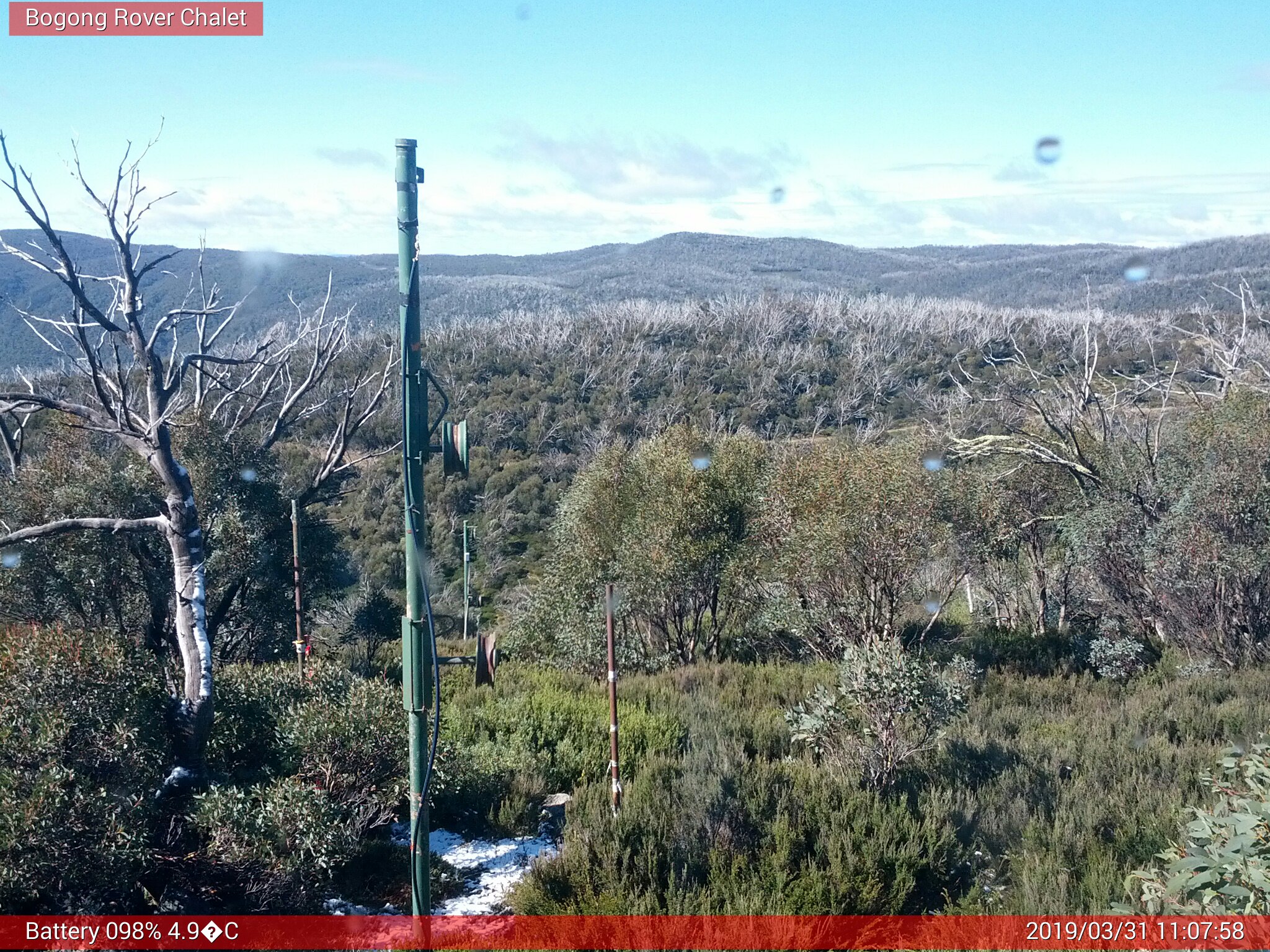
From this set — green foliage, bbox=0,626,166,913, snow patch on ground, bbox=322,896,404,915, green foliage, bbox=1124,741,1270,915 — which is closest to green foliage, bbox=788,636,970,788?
green foliage, bbox=1124,741,1270,915

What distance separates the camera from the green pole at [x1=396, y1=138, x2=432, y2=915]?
479cm

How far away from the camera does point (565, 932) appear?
546cm

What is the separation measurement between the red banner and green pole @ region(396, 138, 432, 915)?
507 mm

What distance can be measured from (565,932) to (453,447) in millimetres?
2892

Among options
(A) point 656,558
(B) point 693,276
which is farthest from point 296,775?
(B) point 693,276

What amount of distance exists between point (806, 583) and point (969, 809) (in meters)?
6.55

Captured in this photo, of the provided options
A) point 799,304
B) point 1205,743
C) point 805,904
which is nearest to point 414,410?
point 805,904

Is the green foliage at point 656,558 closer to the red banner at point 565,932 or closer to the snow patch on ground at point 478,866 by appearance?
the snow patch on ground at point 478,866

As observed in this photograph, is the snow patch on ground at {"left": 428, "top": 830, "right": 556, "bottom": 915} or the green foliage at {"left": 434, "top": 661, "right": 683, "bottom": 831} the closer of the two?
the snow patch on ground at {"left": 428, "top": 830, "right": 556, "bottom": 915}

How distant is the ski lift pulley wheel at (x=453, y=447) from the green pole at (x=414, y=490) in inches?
5.2

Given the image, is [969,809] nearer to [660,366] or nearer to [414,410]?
[414,410]

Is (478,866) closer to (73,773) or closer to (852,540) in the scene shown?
(73,773)

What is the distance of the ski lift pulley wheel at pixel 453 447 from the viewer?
479cm

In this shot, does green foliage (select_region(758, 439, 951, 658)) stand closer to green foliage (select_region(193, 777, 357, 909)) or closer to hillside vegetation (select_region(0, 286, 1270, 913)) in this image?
hillside vegetation (select_region(0, 286, 1270, 913))
